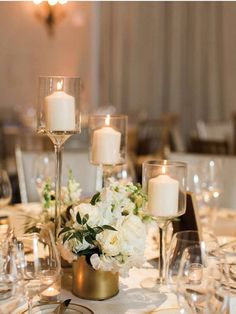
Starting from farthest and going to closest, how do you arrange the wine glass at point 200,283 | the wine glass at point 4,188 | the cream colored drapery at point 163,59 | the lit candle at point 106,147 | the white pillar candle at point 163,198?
the cream colored drapery at point 163,59, the wine glass at point 4,188, the lit candle at point 106,147, the white pillar candle at point 163,198, the wine glass at point 200,283

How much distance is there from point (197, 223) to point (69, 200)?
364mm

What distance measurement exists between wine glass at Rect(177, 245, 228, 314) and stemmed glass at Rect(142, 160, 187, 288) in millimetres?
211

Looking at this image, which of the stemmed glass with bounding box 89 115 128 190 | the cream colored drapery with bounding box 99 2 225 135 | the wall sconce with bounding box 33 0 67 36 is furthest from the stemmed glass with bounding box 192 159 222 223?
the wall sconce with bounding box 33 0 67 36

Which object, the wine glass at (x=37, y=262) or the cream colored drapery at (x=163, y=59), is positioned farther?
the cream colored drapery at (x=163, y=59)

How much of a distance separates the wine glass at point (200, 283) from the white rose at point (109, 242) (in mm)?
153

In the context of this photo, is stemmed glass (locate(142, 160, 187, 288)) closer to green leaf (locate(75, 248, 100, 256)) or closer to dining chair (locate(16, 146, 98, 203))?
green leaf (locate(75, 248, 100, 256))

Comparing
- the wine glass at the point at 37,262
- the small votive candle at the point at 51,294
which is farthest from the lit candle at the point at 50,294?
the wine glass at the point at 37,262

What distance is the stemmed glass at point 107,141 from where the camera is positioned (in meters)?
1.72

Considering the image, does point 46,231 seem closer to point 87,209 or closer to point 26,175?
point 87,209

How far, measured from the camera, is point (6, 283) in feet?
4.00

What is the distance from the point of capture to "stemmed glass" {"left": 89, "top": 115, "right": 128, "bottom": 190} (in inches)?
67.6

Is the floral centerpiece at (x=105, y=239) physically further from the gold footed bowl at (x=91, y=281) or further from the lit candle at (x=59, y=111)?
the lit candle at (x=59, y=111)

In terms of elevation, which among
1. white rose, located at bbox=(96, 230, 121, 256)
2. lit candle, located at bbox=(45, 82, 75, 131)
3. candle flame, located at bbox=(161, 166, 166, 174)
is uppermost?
→ lit candle, located at bbox=(45, 82, 75, 131)

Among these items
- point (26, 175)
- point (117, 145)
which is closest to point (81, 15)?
point (26, 175)
